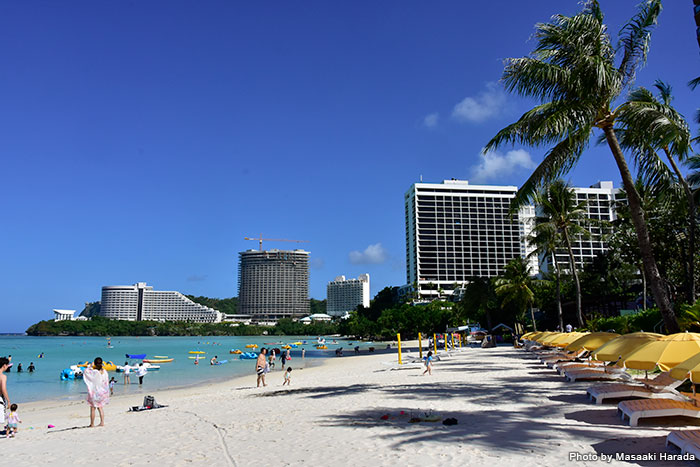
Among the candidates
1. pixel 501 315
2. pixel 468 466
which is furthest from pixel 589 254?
pixel 468 466

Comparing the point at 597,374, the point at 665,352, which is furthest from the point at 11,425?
the point at 597,374

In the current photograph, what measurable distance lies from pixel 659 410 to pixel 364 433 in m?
4.50

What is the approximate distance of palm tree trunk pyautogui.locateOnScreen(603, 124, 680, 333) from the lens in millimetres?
11047

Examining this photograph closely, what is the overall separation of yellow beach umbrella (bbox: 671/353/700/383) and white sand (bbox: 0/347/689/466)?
0.89 meters

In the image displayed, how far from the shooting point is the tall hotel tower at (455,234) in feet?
411

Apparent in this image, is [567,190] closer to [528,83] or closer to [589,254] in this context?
[528,83]

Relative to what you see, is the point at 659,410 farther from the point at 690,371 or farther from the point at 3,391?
the point at 3,391

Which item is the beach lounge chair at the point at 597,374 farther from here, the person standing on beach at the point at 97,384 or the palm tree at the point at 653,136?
the person standing on beach at the point at 97,384

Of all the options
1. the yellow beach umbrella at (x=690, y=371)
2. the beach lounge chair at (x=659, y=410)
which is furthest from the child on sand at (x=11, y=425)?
the yellow beach umbrella at (x=690, y=371)

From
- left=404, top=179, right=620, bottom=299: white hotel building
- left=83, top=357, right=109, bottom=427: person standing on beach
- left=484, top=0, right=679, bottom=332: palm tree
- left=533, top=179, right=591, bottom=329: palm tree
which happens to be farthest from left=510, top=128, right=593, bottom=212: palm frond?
left=404, top=179, right=620, bottom=299: white hotel building

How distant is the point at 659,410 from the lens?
735cm

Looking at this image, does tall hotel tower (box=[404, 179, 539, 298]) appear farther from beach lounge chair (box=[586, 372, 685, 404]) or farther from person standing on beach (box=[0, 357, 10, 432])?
person standing on beach (box=[0, 357, 10, 432])

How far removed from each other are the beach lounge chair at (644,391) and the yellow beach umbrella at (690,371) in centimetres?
237

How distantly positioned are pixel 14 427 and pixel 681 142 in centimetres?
1658
